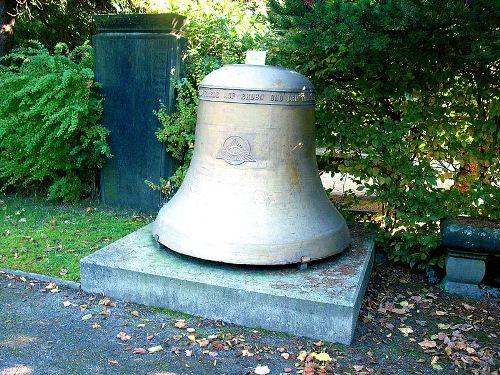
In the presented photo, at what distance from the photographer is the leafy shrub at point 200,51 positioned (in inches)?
222

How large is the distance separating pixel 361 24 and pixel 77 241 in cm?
333

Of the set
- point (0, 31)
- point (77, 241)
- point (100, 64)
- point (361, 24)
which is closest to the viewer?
point (361, 24)

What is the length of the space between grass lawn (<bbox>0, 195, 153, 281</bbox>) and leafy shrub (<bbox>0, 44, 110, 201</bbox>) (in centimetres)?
28

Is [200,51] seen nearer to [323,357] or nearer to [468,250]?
[468,250]

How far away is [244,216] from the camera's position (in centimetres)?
365

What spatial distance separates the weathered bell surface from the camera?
11.7 ft

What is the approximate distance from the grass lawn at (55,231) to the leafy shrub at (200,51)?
0.80 meters

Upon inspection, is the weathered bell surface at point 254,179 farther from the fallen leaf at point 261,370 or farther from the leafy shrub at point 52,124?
the leafy shrub at point 52,124

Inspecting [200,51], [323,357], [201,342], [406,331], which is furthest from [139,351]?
[200,51]

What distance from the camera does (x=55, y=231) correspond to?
5289 mm

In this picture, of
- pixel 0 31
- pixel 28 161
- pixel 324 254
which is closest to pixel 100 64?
pixel 28 161

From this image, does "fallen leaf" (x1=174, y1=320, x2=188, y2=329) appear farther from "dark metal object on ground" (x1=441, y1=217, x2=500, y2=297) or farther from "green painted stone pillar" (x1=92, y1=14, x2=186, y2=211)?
"green painted stone pillar" (x1=92, y1=14, x2=186, y2=211)

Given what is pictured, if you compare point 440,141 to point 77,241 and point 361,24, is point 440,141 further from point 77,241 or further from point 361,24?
point 77,241

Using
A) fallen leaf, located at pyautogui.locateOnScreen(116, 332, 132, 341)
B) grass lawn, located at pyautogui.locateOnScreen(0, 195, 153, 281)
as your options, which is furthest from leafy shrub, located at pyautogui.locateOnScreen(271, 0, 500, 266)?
fallen leaf, located at pyautogui.locateOnScreen(116, 332, 132, 341)
